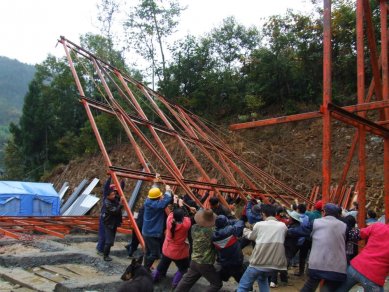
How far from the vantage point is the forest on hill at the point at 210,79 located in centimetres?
1741

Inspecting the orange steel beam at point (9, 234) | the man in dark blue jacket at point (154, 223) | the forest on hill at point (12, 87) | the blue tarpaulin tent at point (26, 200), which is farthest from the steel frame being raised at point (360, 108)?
the forest on hill at point (12, 87)

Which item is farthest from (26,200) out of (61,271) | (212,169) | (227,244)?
(227,244)

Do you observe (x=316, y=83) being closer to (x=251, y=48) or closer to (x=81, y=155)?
(x=251, y=48)

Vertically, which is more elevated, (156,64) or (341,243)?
(156,64)

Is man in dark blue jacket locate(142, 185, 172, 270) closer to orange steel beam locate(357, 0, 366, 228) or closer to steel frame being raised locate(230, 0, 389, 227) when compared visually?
steel frame being raised locate(230, 0, 389, 227)

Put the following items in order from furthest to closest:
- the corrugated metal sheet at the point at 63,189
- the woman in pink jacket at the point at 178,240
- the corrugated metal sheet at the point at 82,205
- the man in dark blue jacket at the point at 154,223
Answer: the corrugated metal sheet at the point at 63,189 → the corrugated metal sheet at the point at 82,205 → the man in dark blue jacket at the point at 154,223 → the woman in pink jacket at the point at 178,240

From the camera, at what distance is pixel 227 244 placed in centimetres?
545

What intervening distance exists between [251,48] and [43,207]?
1321 cm

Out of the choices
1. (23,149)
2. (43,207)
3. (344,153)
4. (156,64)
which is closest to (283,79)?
(344,153)

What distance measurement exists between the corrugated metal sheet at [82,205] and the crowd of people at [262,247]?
550 inches

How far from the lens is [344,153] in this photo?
46.7 feet

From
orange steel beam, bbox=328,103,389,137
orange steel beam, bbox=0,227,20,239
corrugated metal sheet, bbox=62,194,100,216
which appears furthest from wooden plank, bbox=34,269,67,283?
corrugated metal sheet, bbox=62,194,100,216

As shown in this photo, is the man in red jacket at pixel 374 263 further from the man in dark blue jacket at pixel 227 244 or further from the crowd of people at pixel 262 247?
the man in dark blue jacket at pixel 227 244

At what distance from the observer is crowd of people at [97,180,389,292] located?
4848mm
